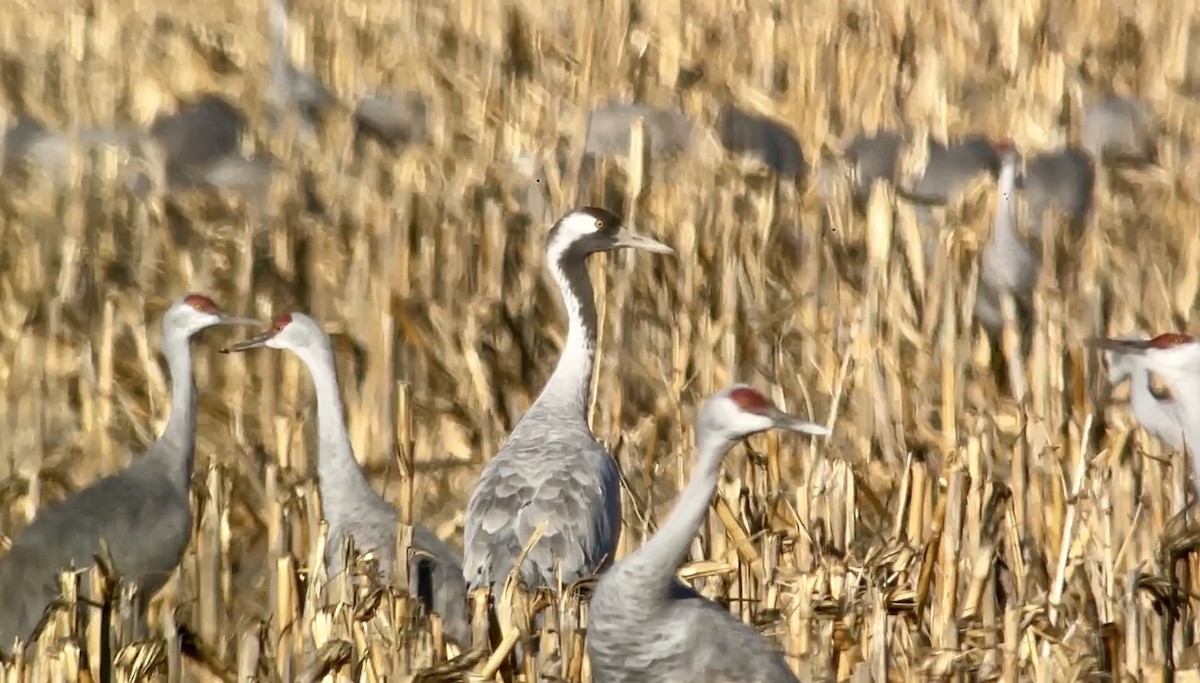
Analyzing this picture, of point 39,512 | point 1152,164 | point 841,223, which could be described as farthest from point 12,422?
point 1152,164

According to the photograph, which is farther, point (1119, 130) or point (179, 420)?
point (1119, 130)

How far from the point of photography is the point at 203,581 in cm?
507

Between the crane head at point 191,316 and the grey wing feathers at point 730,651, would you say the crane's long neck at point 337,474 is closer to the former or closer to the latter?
the crane head at point 191,316

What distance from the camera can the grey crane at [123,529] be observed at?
5.04m

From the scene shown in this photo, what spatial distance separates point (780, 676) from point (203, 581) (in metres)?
1.63

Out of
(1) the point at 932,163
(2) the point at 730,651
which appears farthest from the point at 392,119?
(2) the point at 730,651

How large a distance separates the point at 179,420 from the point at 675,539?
6.15ft

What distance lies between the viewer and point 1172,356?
5504 millimetres

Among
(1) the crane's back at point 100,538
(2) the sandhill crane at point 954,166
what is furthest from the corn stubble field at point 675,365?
(2) the sandhill crane at point 954,166

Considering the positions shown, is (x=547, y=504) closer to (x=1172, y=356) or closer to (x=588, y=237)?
(x=588, y=237)

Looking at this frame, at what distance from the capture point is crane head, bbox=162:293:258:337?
19.7 ft

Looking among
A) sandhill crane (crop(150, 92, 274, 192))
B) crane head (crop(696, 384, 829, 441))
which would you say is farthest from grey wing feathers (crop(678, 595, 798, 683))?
sandhill crane (crop(150, 92, 274, 192))

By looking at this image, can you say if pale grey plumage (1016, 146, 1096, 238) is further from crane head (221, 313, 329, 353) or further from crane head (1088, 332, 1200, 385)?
crane head (221, 313, 329, 353)

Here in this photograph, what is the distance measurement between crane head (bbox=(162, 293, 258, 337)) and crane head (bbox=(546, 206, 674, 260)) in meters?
0.94
